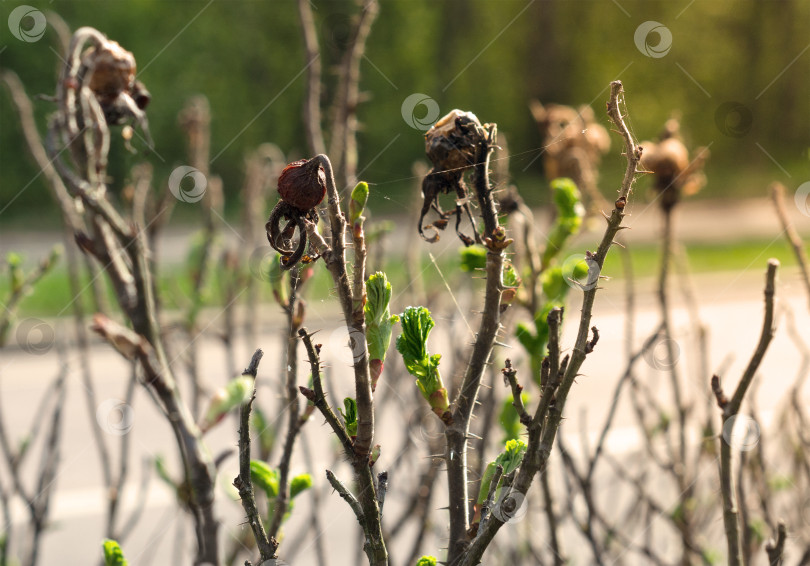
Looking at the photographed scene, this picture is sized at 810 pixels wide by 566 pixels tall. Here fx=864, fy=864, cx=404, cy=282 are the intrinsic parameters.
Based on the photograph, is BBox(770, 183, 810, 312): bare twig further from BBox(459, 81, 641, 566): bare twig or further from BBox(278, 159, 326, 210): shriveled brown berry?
BBox(278, 159, 326, 210): shriveled brown berry

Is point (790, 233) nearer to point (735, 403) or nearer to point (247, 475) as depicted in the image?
point (735, 403)

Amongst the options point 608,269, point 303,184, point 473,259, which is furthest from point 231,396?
point 608,269

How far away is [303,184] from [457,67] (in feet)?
43.4

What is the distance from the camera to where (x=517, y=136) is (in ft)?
47.7

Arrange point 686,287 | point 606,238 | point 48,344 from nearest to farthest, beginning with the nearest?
point 606,238
point 686,287
point 48,344

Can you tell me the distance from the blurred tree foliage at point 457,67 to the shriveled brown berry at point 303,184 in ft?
33.4

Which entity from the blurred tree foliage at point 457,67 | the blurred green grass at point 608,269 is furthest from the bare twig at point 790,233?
the blurred tree foliage at point 457,67

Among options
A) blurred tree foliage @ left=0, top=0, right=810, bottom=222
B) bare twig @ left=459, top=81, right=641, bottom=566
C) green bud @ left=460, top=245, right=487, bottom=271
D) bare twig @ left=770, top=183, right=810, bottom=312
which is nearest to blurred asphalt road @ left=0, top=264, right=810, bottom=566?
bare twig @ left=770, top=183, right=810, bottom=312

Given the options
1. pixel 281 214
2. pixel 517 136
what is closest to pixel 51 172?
pixel 281 214

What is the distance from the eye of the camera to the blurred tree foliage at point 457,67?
12.1 m

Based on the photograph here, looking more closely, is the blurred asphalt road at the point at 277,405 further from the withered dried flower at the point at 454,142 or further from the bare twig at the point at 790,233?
the withered dried flower at the point at 454,142

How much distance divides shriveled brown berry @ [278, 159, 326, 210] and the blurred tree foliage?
401 inches

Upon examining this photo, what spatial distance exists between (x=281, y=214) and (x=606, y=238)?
25 centimetres

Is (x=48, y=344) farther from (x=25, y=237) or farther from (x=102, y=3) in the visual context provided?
(x=102, y=3)
